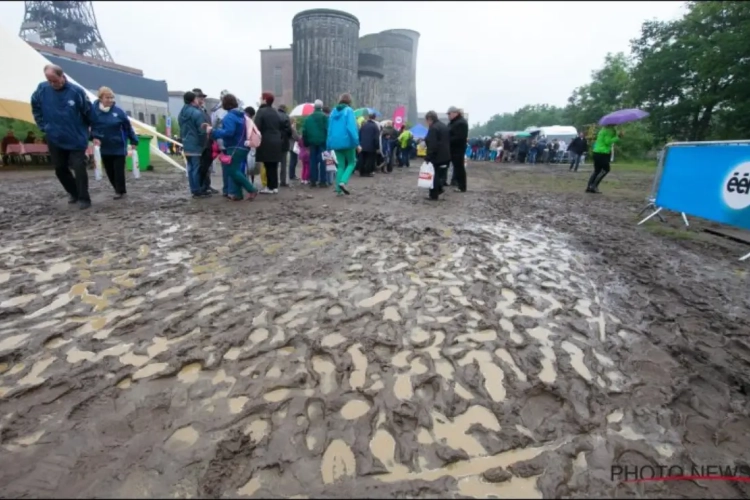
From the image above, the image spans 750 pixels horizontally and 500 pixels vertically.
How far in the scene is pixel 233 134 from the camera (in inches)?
251

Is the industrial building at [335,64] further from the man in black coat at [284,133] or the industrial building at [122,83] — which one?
the man in black coat at [284,133]

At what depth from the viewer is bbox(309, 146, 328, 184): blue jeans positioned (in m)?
8.93

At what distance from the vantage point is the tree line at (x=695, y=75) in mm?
21094

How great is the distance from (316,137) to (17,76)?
25.8 feet

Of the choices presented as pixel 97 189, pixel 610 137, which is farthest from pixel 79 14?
pixel 610 137

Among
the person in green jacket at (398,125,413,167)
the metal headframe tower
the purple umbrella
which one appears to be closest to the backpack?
the purple umbrella

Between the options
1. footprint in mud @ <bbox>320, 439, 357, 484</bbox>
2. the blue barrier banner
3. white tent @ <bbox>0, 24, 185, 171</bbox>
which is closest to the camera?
footprint in mud @ <bbox>320, 439, 357, 484</bbox>

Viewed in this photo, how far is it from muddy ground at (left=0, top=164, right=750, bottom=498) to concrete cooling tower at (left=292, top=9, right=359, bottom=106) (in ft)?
119

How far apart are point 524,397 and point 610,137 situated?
830cm

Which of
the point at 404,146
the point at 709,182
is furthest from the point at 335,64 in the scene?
the point at 709,182

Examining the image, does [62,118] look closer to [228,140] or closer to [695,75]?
[228,140]

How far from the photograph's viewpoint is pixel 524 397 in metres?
2.13

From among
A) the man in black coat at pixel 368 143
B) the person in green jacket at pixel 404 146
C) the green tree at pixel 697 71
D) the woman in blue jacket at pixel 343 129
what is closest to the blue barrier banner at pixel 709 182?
the woman in blue jacket at pixel 343 129

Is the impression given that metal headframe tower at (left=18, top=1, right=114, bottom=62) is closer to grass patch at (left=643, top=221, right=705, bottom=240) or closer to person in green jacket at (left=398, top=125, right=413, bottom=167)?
person in green jacket at (left=398, top=125, right=413, bottom=167)
